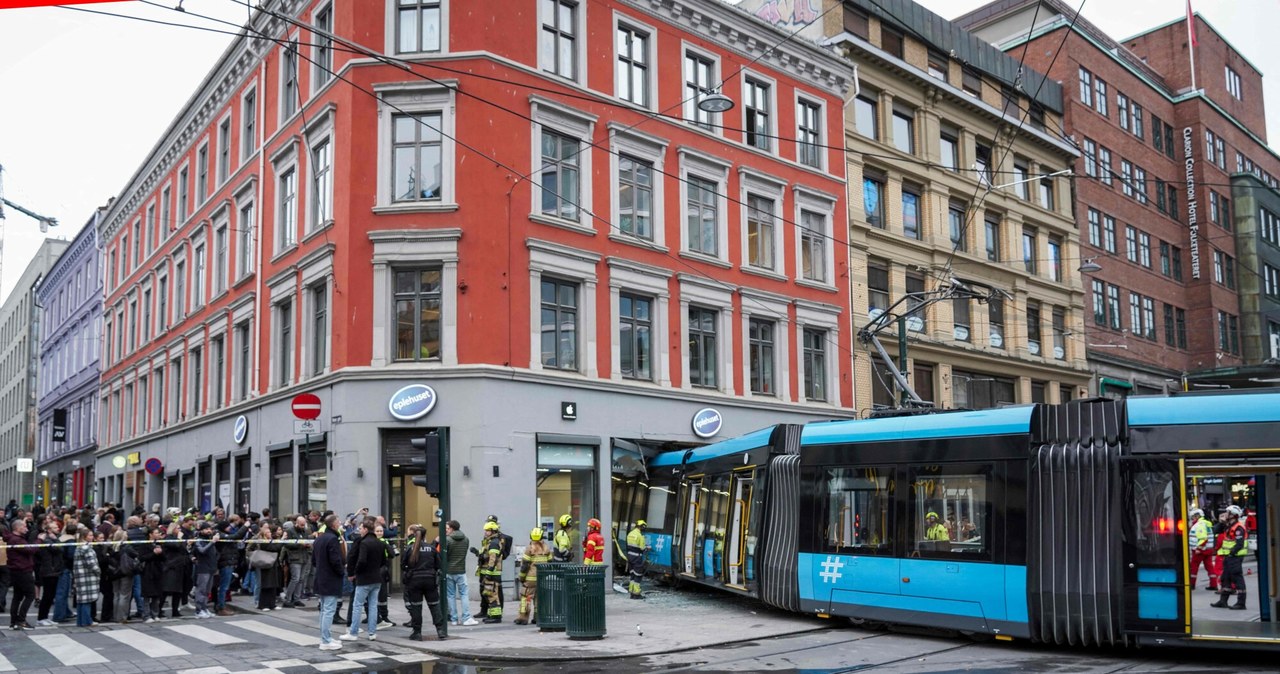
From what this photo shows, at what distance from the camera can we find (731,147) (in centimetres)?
2873

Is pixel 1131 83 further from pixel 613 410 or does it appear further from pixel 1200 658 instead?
pixel 1200 658

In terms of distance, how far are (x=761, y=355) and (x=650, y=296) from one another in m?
4.42

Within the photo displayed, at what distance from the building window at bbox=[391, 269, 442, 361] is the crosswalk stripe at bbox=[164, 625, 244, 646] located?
716 cm

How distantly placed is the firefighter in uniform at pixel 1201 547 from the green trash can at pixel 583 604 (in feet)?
24.5

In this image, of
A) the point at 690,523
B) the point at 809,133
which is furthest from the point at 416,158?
the point at 809,133

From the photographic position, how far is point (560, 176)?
2486 centimetres

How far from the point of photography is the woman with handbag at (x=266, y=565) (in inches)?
789

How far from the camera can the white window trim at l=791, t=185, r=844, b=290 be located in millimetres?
30500

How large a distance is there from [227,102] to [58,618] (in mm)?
18167

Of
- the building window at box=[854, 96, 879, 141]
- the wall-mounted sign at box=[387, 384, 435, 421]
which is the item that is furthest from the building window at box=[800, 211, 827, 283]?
the wall-mounted sign at box=[387, 384, 435, 421]

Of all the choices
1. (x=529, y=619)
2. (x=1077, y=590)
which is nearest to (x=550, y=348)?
(x=529, y=619)

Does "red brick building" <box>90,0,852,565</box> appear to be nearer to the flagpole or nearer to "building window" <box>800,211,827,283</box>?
"building window" <box>800,211,827,283</box>

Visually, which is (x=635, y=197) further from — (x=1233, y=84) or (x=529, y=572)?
(x=1233, y=84)

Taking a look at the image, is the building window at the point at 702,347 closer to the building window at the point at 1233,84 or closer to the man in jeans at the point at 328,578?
the man in jeans at the point at 328,578
